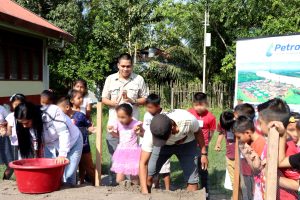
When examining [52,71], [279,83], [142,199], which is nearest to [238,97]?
[279,83]

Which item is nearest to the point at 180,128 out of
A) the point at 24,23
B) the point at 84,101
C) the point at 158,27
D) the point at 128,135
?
the point at 128,135

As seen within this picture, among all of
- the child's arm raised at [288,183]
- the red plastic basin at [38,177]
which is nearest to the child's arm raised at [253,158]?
the child's arm raised at [288,183]

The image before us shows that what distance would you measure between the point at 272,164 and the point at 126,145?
2594mm

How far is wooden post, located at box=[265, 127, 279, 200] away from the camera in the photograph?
7.80 feet

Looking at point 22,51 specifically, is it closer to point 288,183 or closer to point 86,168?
point 86,168

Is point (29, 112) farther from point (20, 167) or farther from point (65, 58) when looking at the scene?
point (65, 58)

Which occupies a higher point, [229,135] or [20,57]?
[20,57]

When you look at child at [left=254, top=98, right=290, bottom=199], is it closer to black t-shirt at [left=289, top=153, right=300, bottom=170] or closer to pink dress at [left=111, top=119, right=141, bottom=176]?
black t-shirt at [left=289, top=153, right=300, bottom=170]

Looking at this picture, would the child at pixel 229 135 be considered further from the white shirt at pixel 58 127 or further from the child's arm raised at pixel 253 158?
the white shirt at pixel 58 127

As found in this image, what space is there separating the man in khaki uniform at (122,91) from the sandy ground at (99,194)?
1.23 metres

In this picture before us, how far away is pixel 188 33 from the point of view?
1859cm

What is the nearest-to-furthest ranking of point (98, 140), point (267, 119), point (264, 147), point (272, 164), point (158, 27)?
point (272, 164) < point (267, 119) < point (264, 147) < point (98, 140) < point (158, 27)

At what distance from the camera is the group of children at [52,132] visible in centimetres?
382

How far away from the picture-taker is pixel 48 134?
4.02m
